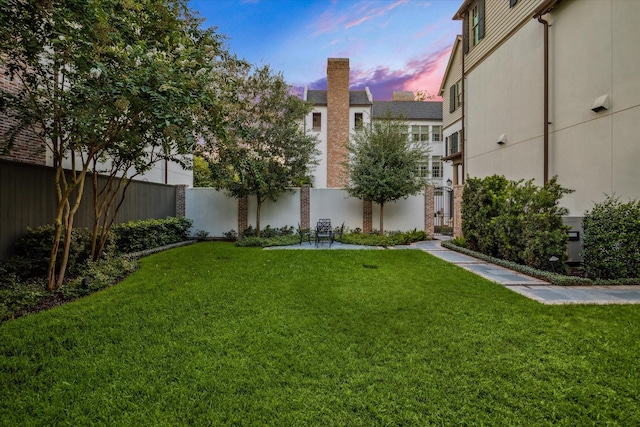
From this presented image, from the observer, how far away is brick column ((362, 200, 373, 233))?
513 inches

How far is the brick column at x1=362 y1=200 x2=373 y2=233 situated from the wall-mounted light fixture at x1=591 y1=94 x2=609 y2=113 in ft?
25.9

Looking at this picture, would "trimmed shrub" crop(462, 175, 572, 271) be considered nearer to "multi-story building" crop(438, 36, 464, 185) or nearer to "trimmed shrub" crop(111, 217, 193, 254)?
"multi-story building" crop(438, 36, 464, 185)

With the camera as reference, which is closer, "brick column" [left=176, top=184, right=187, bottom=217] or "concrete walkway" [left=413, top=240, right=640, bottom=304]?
"concrete walkway" [left=413, top=240, right=640, bottom=304]

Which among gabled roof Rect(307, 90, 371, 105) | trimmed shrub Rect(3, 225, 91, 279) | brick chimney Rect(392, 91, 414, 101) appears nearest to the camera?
trimmed shrub Rect(3, 225, 91, 279)

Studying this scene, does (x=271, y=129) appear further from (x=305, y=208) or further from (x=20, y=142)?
(x=20, y=142)

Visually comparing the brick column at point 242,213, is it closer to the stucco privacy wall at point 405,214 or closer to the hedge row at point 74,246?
the hedge row at point 74,246

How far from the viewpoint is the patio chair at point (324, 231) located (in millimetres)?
10672

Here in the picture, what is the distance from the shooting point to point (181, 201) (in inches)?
496

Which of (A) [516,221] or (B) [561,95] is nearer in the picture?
(A) [516,221]

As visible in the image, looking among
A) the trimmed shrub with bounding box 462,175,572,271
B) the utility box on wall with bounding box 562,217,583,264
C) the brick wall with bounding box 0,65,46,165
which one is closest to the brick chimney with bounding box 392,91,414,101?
the trimmed shrub with bounding box 462,175,572,271

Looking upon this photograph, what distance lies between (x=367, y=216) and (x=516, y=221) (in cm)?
677

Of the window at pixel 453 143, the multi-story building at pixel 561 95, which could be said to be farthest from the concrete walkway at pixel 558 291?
the window at pixel 453 143

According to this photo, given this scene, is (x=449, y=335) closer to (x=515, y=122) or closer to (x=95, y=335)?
(x=95, y=335)

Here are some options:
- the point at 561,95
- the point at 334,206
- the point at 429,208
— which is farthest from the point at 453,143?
the point at 561,95
